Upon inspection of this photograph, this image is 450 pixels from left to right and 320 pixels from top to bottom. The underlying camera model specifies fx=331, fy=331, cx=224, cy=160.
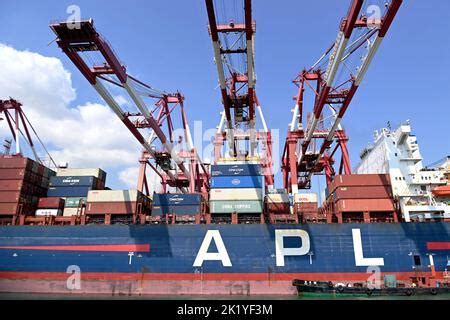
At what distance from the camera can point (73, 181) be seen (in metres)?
A: 36.4

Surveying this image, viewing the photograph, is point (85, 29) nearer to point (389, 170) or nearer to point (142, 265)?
point (142, 265)

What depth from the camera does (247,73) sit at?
22.9 meters

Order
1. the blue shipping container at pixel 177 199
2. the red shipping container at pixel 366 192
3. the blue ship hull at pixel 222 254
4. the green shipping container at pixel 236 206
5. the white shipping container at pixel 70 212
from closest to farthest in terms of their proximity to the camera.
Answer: the blue ship hull at pixel 222 254, the red shipping container at pixel 366 192, the green shipping container at pixel 236 206, the blue shipping container at pixel 177 199, the white shipping container at pixel 70 212

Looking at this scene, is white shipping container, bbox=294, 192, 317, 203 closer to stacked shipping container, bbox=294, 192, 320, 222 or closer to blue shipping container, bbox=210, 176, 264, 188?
stacked shipping container, bbox=294, 192, 320, 222

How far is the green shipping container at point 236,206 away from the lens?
3017cm

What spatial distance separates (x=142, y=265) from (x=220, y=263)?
22.6ft

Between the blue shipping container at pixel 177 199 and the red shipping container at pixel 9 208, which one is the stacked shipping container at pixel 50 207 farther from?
the blue shipping container at pixel 177 199

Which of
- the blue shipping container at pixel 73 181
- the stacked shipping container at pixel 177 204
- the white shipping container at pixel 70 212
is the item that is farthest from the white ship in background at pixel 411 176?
the white shipping container at pixel 70 212

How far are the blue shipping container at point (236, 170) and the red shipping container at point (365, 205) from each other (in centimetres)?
807

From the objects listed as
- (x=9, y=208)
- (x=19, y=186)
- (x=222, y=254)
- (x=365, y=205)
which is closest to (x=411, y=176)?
(x=365, y=205)

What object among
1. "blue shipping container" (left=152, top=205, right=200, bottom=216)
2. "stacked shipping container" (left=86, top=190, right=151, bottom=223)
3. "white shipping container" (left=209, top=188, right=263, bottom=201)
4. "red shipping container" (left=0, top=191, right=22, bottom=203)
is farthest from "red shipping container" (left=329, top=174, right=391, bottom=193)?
"red shipping container" (left=0, top=191, right=22, bottom=203)

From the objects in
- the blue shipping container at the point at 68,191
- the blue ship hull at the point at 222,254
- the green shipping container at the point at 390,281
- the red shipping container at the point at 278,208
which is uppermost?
the blue shipping container at the point at 68,191

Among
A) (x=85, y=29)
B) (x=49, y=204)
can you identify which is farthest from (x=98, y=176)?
(x=85, y=29)

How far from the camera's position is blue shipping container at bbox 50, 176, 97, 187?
1419 inches
